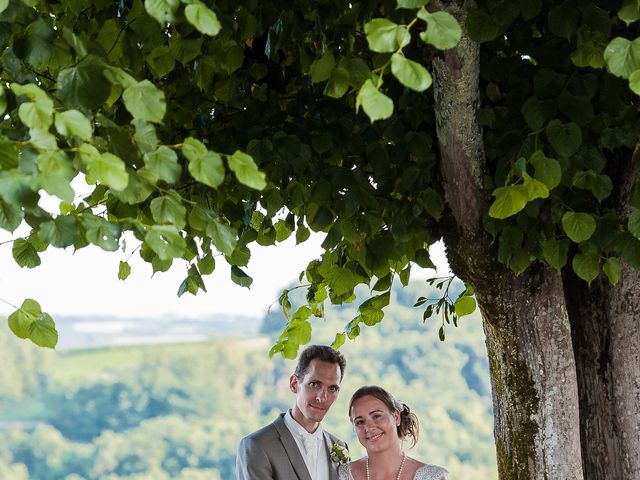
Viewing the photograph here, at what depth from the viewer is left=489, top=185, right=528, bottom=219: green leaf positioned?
9.69ft

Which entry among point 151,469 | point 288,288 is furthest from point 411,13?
point 151,469

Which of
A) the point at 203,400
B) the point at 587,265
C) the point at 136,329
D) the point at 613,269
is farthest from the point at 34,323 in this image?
the point at 136,329

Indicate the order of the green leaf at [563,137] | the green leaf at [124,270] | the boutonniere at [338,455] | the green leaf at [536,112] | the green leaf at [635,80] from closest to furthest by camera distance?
1. the green leaf at [635,80]
2. the green leaf at [563,137]
3. the green leaf at [536,112]
4. the green leaf at [124,270]
5. the boutonniere at [338,455]

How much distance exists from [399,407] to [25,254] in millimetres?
1751

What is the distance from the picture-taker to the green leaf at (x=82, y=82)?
7.73 ft

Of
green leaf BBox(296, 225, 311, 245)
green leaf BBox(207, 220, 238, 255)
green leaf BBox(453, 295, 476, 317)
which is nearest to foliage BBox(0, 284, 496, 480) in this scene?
green leaf BBox(453, 295, 476, 317)

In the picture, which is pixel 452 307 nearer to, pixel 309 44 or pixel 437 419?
pixel 309 44

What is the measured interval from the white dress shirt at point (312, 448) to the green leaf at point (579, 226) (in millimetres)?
1678

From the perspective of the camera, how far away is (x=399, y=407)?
421cm

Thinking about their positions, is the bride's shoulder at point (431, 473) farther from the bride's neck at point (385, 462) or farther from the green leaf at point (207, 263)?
the green leaf at point (207, 263)

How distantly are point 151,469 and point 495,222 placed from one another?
21661mm

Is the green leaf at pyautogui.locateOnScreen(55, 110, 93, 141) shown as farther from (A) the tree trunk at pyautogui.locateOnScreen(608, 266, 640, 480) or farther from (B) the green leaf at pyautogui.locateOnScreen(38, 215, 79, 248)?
(A) the tree trunk at pyautogui.locateOnScreen(608, 266, 640, 480)

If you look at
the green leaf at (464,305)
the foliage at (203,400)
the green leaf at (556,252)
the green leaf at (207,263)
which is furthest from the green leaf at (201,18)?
the foliage at (203,400)

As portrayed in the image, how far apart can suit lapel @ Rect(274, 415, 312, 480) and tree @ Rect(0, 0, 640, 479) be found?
0.66 metres
